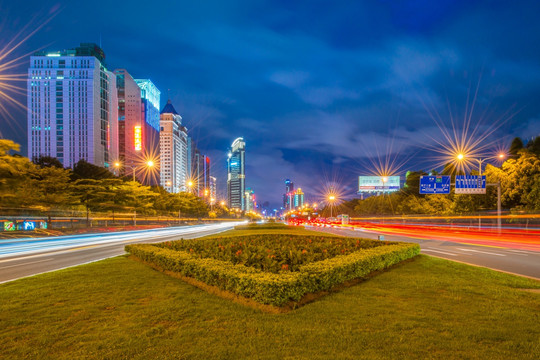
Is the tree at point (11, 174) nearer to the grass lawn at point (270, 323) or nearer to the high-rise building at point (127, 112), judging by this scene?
the grass lawn at point (270, 323)

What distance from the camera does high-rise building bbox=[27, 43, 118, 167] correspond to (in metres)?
124

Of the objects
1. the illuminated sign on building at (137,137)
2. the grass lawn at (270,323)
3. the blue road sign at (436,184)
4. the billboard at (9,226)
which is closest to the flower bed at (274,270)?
the grass lawn at (270,323)

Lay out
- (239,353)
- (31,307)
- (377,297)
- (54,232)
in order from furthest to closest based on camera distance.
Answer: (54,232)
(377,297)
(31,307)
(239,353)

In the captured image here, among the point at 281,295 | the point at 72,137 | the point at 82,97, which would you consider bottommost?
the point at 281,295

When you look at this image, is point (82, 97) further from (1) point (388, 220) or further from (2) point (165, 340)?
(2) point (165, 340)

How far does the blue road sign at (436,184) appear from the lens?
1488 inches

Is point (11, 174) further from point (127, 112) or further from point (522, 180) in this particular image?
point (127, 112)

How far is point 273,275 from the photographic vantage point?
7449mm

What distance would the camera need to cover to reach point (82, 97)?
125 m

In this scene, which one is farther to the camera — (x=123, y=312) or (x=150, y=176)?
(x=150, y=176)

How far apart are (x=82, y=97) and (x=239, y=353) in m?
143

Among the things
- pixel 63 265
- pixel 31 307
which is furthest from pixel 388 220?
pixel 31 307

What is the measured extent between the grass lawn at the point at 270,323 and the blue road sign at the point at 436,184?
1226 inches

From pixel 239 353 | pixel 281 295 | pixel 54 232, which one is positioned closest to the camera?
pixel 239 353
